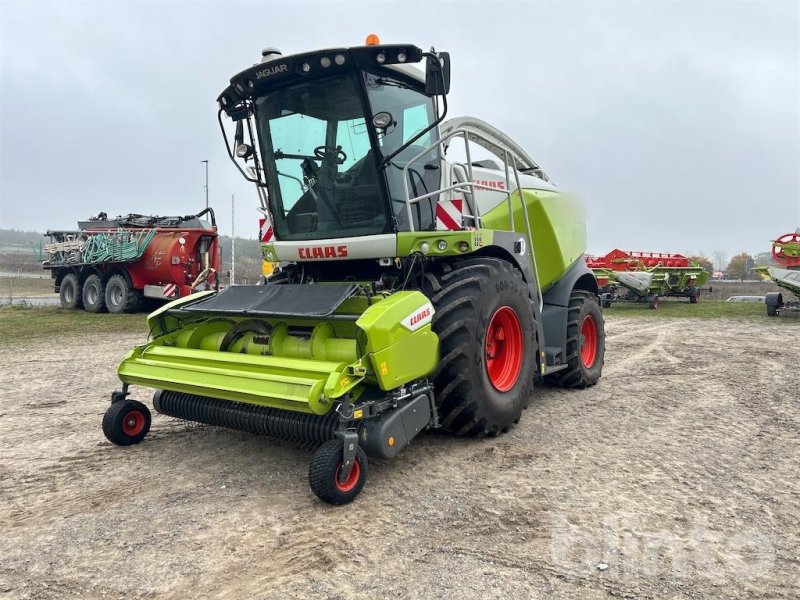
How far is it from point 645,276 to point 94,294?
16.7 m

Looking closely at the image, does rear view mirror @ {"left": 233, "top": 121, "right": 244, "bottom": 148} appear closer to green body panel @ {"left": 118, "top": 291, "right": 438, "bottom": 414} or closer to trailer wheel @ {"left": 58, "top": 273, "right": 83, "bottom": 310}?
green body panel @ {"left": 118, "top": 291, "right": 438, "bottom": 414}

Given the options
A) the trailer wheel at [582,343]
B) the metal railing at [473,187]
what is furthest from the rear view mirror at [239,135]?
the trailer wheel at [582,343]

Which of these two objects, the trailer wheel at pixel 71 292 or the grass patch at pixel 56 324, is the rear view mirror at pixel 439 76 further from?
the trailer wheel at pixel 71 292

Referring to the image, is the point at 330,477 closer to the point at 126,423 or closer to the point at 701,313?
the point at 126,423

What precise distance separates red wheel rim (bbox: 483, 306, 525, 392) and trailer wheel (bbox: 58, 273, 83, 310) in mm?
15774

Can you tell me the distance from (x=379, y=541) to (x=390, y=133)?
9.42 ft

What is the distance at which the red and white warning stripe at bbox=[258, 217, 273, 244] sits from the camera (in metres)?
5.23

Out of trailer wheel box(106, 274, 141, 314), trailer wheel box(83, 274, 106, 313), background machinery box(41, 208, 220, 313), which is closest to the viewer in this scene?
background machinery box(41, 208, 220, 313)

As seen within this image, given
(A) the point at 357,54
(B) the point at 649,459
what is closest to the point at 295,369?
(A) the point at 357,54

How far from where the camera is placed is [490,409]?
4.14m

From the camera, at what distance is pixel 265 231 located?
532cm

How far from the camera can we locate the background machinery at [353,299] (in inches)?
136

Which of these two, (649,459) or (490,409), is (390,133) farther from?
(649,459)

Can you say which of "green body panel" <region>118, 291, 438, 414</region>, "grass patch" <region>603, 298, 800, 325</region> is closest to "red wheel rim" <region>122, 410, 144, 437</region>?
"green body panel" <region>118, 291, 438, 414</region>
